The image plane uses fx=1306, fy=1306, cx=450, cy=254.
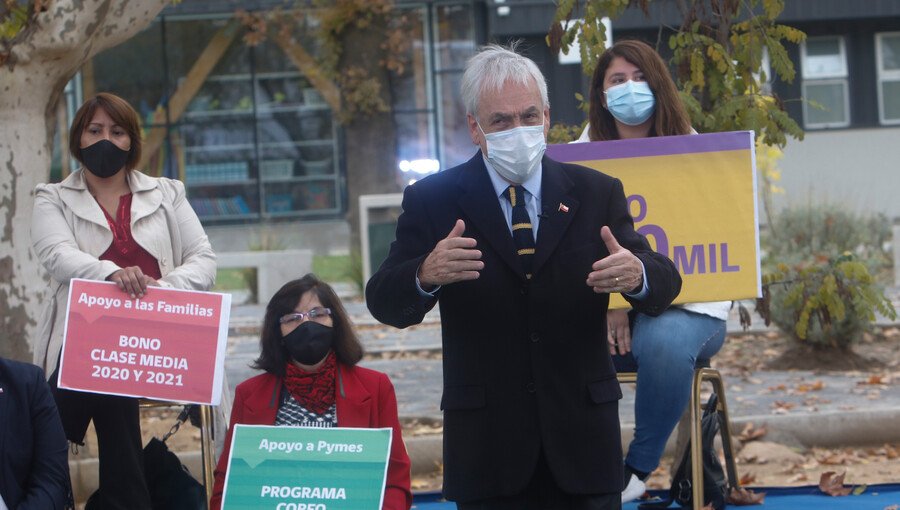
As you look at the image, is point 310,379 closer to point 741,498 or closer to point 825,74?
point 741,498

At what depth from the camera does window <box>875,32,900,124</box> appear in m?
24.1

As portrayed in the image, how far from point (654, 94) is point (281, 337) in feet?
5.86

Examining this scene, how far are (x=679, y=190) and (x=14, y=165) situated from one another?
3.43 m

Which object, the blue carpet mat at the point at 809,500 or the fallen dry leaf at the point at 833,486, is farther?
the fallen dry leaf at the point at 833,486

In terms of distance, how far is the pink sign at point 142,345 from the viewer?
192 inches

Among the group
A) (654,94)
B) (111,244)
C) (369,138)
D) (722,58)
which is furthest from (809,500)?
(369,138)

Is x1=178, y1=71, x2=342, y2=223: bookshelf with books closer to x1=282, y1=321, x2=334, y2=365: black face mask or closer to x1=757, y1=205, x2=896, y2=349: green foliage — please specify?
x1=757, y1=205, x2=896, y2=349: green foliage

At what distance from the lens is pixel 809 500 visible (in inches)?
227

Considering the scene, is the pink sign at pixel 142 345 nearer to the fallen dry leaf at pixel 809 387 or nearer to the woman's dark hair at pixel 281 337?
the woman's dark hair at pixel 281 337

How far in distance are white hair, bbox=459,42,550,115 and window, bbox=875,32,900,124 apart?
72.5 feet

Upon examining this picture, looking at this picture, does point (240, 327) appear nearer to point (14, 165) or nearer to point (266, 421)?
point (14, 165)

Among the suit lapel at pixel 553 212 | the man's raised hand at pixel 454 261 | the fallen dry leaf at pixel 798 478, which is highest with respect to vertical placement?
the suit lapel at pixel 553 212

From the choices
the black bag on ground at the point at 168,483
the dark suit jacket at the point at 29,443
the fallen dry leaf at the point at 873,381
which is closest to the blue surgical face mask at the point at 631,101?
the black bag on ground at the point at 168,483

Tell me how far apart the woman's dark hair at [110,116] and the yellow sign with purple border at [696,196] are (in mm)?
1672
